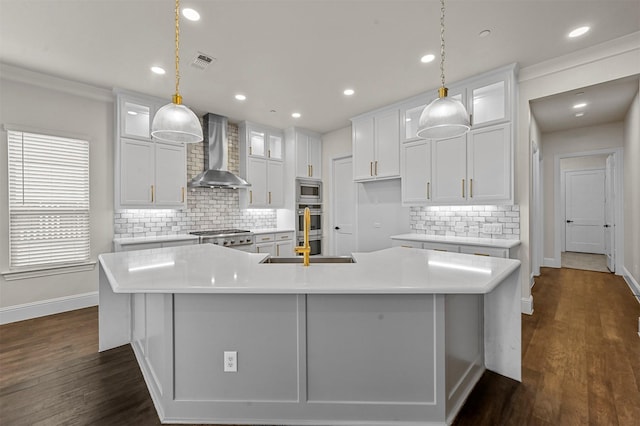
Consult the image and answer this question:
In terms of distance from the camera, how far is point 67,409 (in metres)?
1.80

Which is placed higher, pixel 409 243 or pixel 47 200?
pixel 47 200

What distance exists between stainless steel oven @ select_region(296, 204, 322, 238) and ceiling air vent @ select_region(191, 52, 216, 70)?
3.01 metres

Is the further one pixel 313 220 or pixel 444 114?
pixel 313 220

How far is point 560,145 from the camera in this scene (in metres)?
5.57

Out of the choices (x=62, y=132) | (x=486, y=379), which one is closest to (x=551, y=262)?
(x=486, y=379)

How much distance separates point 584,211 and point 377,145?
6398 mm

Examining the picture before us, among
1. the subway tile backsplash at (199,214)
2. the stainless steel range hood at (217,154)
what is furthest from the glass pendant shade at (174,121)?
the subway tile backsplash at (199,214)

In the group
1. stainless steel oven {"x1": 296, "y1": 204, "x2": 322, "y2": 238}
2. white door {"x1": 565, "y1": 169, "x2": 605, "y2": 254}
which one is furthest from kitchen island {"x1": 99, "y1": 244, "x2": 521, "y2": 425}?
white door {"x1": 565, "y1": 169, "x2": 605, "y2": 254}

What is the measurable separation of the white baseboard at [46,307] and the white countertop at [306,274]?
7.02 ft

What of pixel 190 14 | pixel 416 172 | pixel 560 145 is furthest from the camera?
pixel 560 145

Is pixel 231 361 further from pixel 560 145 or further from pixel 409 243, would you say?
pixel 560 145

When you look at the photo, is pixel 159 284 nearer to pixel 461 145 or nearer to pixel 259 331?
pixel 259 331

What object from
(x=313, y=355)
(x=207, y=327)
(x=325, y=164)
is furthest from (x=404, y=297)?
(x=325, y=164)

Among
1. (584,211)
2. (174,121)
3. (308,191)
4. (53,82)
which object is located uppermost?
(53,82)
